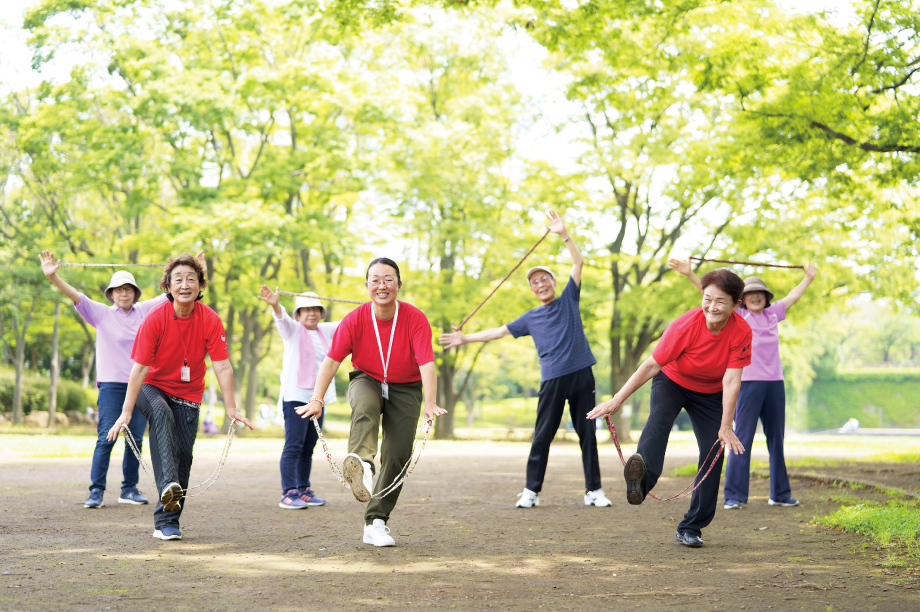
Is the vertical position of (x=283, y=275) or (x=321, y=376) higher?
(x=283, y=275)

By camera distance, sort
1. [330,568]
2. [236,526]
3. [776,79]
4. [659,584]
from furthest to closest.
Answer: [776,79]
[236,526]
[330,568]
[659,584]

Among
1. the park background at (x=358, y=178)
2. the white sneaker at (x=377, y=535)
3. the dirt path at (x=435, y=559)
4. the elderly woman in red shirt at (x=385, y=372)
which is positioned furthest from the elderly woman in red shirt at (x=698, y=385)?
the park background at (x=358, y=178)

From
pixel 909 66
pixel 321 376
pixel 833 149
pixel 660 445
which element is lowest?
pixel 660 445

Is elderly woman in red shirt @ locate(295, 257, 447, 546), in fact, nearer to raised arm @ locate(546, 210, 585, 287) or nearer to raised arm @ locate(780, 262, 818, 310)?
raised arm @ locate(546, 210, 585, 287)

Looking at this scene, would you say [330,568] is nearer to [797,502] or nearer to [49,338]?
[797,502]

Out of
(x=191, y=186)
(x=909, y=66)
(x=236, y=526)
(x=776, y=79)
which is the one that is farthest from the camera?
(x=191, y=186)

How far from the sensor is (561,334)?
27.0 feet

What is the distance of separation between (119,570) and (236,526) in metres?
1.95

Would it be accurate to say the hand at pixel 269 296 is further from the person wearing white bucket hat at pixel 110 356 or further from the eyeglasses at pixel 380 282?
the eyeglasses at pixel 380 282

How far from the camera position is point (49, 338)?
124 ft

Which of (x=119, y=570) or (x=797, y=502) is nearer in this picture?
(x=119, y=570)

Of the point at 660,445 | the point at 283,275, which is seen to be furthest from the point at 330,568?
the point at 283,275

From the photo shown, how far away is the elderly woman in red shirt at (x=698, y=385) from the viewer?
568cm

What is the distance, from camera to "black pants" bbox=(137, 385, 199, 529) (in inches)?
236
